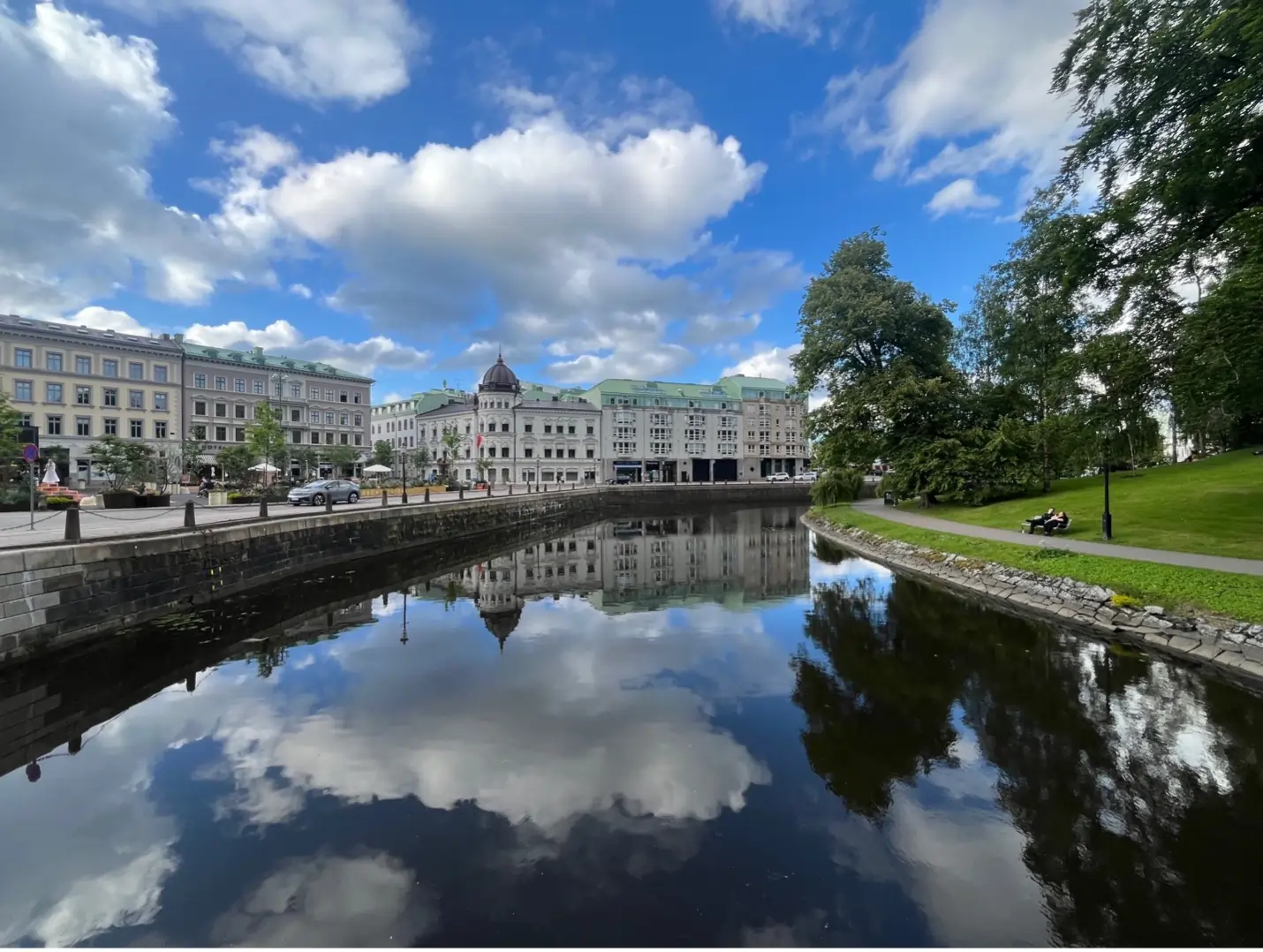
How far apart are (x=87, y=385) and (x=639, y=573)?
6976 cm

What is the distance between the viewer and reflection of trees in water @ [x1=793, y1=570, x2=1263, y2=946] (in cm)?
504

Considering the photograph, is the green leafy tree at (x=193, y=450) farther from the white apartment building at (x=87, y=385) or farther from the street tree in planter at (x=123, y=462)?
the street tree in planter at (x=123, y=462)

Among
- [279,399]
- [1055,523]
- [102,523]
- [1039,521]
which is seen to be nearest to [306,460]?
[279,399]

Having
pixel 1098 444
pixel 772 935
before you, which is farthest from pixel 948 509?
pixel 772 935

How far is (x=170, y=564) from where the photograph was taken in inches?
634

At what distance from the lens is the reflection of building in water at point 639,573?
19484 millimetres

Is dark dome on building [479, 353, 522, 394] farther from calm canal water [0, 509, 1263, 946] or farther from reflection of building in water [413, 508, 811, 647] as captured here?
calm canal water [0, 509, 1263, 946]

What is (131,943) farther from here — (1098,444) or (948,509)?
(948,509)

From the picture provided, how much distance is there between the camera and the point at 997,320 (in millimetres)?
37750

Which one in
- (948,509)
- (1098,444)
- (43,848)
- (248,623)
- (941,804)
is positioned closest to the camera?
(43,848)

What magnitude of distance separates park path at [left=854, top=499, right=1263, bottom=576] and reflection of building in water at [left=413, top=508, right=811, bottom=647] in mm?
6734

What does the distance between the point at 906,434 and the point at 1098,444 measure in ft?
51.5

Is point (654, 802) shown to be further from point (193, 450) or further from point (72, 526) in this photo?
point (193, 450)

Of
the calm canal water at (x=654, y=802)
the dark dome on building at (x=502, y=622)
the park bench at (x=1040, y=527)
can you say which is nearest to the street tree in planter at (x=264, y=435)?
the dark dome on building at (x=502, y=622)
